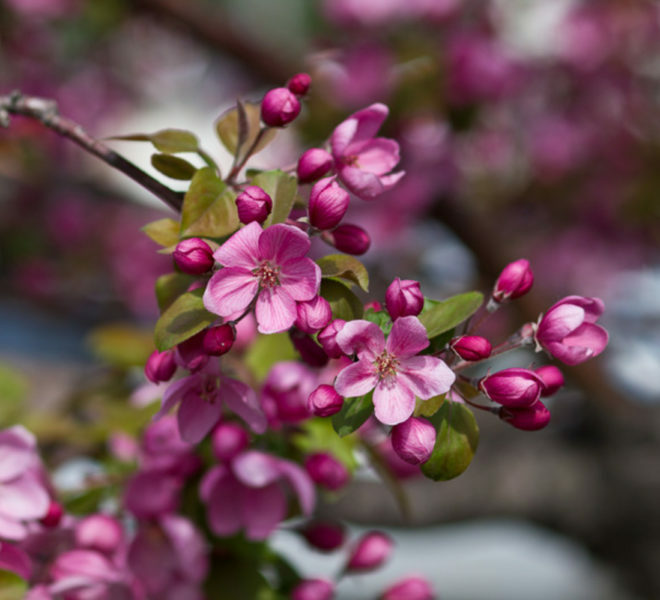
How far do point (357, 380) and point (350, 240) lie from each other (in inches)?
4.0

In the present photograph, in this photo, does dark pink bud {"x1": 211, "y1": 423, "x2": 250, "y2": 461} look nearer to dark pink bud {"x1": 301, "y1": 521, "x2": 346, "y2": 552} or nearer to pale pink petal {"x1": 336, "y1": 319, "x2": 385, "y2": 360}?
dark pink bud {"x1": 301, "y1": 521, "x2": 346, "y2": 552}

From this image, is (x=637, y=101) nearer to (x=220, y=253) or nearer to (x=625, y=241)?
(x=625, y=241)

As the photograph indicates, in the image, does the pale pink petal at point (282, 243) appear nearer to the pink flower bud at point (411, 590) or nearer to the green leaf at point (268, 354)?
the green leaf at point (268, 354)

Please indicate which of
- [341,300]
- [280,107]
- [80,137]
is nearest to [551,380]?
[341,300]

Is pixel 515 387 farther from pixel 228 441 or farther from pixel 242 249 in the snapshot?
pixel 228 441

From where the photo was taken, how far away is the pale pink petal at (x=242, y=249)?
0.41 m

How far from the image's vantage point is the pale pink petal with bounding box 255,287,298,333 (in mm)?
415

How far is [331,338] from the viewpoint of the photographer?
0.41 meters

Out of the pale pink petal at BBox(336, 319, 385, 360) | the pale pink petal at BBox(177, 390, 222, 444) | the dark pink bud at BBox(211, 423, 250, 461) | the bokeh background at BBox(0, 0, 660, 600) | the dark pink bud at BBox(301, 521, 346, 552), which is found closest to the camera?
the pale pink petal at BBox(336, 319, 385, 360)

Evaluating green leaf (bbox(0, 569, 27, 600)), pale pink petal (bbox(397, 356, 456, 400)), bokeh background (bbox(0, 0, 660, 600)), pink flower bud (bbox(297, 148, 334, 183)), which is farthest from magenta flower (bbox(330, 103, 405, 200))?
bokeh background (bbox(0, 0, 660, 600))

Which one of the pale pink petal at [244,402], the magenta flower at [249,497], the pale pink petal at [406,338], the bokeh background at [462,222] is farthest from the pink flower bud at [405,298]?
the bokeh background at [462,222]

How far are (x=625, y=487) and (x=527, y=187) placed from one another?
96cm

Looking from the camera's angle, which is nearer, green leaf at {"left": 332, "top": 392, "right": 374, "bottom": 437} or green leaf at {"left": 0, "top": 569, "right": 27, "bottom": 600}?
green leaf at {"left": 332, "top": 392, "right": 374, "bottom": 437}

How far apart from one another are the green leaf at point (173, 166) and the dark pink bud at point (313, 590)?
405 mm
